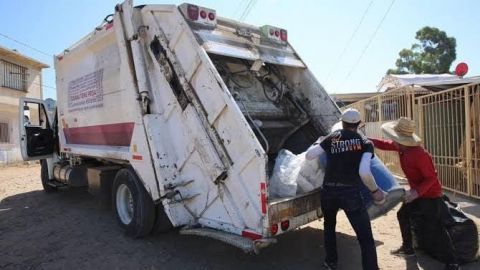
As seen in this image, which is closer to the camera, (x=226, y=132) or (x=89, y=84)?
(x=226, y=132)

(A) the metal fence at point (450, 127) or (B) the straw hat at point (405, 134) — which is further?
(A) the metal fence at point (450, 127)

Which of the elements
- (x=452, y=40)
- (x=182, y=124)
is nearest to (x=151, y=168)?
(x=182, y=124)

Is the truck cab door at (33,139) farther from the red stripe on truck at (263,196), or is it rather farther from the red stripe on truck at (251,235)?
the red stripe on truck at (263,196)

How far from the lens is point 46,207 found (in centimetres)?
772

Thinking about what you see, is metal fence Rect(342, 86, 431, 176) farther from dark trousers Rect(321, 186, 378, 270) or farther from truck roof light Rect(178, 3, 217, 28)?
dark trousers Rect(321, 186, 378, 270)

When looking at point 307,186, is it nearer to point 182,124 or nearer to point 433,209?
point 433,209

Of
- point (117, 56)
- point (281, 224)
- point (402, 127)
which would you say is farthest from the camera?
point (117, 56)

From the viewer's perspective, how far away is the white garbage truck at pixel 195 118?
13.0 ft

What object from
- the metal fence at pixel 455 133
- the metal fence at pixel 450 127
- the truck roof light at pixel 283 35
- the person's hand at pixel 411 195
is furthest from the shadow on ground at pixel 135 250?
the metal fence at pixel 455 133

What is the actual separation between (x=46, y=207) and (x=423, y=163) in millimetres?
6387

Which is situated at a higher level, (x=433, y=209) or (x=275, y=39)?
(x=275, y=39)

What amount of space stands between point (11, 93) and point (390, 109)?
57.0 feet

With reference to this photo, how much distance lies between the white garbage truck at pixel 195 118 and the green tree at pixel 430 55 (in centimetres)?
3377

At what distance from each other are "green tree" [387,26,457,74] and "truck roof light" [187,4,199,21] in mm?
34888
